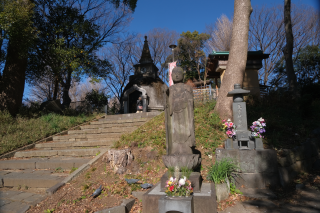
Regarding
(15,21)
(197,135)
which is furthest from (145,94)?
(197,135)

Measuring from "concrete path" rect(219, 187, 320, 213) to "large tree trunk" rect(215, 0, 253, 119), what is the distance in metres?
3.75

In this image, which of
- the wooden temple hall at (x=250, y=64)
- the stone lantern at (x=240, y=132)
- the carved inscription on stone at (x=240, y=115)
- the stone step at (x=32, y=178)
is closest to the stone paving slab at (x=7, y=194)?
the stone step at (x=32, y=178)

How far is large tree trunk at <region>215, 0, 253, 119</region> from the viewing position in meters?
7.68

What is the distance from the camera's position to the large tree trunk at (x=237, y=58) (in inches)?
303

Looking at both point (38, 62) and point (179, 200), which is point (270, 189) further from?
point (38, 62)

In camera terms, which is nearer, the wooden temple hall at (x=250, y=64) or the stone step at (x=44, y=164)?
the stone step at (x=44, y=164)

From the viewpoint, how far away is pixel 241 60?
25.4 feet

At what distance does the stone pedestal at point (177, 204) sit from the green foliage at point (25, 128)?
312 inches

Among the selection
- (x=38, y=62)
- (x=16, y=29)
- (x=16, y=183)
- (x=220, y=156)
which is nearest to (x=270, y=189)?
(x=220, y=156)

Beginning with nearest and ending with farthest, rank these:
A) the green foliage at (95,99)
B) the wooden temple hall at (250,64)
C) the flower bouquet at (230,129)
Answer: the flower bouquet at (230,129) < the wooden temple hall at (250,64) < the green foliage at (95,99)

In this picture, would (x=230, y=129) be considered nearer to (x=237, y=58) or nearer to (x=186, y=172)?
(x=186, y=172)

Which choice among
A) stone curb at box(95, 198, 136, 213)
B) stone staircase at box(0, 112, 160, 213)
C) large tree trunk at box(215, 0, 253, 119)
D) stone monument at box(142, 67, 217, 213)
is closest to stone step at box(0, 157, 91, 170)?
stone staircase at box(0, 112, 160, 213)

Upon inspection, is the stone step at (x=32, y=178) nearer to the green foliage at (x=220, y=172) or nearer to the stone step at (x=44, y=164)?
the stone step at (x=44, y=164)

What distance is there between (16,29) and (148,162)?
9.37 meters
